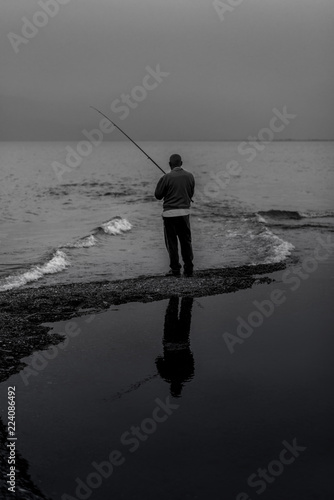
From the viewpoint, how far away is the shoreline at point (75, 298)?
6280 millimetres

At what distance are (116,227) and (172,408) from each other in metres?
15.2

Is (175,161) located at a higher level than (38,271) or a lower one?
higher

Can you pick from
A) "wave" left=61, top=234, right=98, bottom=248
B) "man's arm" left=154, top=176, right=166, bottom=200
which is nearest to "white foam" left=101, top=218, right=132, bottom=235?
"wave" left=61, top=234, right=98, bottom=248

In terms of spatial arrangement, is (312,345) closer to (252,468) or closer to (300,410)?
(300,410)

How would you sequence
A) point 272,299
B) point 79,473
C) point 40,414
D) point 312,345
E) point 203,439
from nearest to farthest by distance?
point 79,473 < point 203,439 < point 40,414 < point 312,345 < point 272,299

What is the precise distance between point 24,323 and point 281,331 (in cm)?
314

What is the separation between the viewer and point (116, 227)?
777 inches

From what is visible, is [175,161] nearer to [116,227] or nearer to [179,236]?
[179,236]

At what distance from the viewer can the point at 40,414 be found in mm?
4664

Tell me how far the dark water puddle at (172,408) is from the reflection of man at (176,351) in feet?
0.07

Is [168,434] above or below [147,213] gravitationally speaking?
above

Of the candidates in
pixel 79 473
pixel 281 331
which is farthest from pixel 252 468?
pixel 281 331

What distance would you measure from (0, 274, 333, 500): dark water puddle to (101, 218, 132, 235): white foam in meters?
11.9

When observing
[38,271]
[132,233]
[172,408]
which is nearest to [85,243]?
[132,233]
